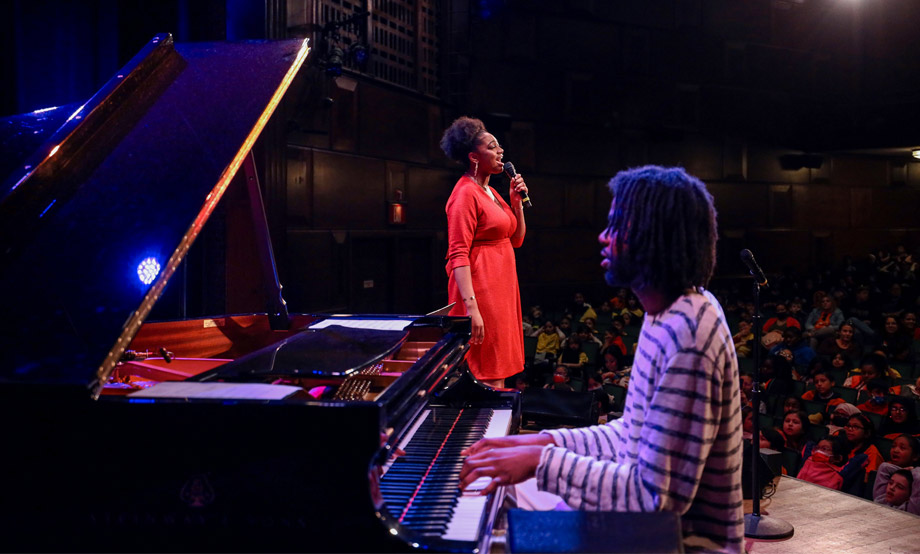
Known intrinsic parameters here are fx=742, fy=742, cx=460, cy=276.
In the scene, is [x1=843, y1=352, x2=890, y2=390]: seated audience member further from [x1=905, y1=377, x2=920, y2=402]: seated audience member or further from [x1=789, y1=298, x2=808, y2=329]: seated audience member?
[x1=789, y1=298, x2=808, y2=329]: seated audience member

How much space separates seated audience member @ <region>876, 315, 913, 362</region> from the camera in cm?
660

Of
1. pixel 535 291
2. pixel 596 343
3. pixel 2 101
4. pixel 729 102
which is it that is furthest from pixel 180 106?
pixel 729 102

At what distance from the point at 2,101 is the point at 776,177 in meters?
11.8

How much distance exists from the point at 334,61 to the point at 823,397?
4.94 meters

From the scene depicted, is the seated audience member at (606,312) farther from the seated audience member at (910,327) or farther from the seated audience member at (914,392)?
the seated audience member at (914,392)

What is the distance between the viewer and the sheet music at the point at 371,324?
A: 2396 mm

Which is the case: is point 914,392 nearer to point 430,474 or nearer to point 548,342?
point 548,342

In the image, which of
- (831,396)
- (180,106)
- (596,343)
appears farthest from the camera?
(596,343)

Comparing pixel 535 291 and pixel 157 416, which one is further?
pixel 535 291

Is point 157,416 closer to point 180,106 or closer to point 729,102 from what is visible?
point 180,106

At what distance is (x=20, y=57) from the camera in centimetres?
445

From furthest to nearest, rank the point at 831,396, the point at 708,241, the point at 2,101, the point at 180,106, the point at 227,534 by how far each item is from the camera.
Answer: the point at 831,396, the point at 2,101, the point at 180,106, the point at 708,241, the point at 227,534

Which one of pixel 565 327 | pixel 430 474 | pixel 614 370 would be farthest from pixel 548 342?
pixel 430 474

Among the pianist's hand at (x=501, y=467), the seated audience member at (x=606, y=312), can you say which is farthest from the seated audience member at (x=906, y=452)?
the seated audience member at (x=606, y=312)
